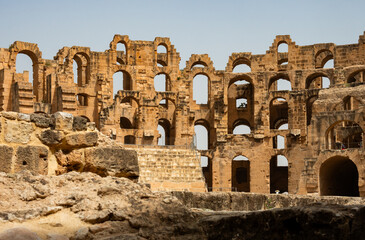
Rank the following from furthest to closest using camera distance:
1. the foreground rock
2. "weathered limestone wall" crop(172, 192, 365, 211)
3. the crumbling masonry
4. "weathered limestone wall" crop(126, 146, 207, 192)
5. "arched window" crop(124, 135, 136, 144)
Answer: "arched window" crop(124, 135, 136, 144) → the crumbling masonry → "weathered limestone wall" crop(126, 146, 207, 192) → "weathered limestone wall" crop(172, 192, 365, 211) → the foreground rock

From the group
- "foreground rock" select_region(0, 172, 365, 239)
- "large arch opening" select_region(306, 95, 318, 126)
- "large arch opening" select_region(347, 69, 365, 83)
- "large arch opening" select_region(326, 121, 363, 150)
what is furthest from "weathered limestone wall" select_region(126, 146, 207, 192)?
"foreground rock" select_region(0, 172, 365, 239)

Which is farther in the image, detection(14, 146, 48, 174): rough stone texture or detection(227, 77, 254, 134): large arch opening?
detection(227, 77, 254, 134): large arch opening

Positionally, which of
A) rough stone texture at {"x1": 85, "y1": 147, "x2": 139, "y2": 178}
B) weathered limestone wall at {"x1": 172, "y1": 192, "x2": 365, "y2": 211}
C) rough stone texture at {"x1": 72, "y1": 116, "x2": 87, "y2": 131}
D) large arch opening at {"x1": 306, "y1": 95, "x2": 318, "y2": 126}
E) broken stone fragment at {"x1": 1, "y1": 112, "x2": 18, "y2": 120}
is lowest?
weathered limestone wall at {"x1": 172, "y1": 192, "x2": 365, "y2": 211}

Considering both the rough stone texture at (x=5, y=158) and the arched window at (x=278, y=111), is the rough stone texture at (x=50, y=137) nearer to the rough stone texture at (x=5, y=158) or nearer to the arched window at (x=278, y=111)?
the rough stone texture at (x=5, y=158)

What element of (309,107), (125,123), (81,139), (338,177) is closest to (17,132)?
(81,139)

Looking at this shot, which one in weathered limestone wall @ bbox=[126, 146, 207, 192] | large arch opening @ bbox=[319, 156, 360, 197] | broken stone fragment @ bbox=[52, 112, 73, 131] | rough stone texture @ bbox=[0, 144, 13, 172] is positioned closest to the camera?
rough stone texture @ bbox=[0, 144, 13, 172]

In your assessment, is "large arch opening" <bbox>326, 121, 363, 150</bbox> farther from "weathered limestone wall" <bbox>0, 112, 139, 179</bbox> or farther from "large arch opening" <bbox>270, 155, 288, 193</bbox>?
"weathered limestone wall" <bbox>0, 112, 139, 179</bbox>

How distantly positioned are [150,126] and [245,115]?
747cm

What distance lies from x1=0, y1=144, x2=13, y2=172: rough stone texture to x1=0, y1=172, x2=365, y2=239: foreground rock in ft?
1.48

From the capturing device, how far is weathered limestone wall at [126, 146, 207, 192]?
24.5m

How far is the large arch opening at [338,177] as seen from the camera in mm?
27734

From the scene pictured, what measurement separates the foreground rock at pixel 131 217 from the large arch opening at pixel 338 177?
2336cm

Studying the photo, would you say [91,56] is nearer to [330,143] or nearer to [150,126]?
[150,126]

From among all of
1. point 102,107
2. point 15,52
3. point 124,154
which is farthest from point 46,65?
point 124,154
